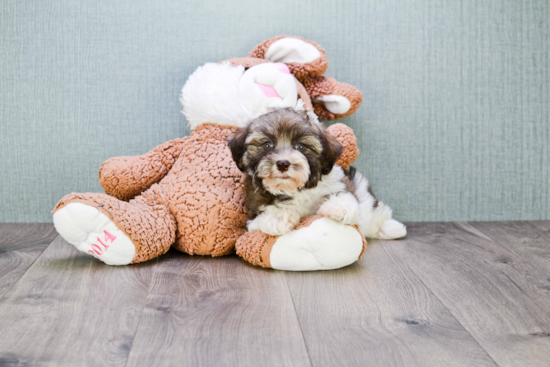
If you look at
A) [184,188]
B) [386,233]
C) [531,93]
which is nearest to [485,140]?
[531,93]

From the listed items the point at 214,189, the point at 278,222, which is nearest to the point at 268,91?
the point at 214,189

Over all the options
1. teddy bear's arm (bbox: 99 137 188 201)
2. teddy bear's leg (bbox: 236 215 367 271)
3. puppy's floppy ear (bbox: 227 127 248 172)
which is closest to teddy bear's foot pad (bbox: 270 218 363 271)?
teddy bear's leg (bbox: 236 215 367 271)

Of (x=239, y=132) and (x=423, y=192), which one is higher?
(x=239, y=132)

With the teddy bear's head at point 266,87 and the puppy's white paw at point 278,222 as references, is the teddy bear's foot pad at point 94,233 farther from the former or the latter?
the teddy bear's head at point 266,87

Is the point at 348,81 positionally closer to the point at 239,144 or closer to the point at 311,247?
the point at 239,144

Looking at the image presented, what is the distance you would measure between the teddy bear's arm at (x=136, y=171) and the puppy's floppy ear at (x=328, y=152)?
0.74 m

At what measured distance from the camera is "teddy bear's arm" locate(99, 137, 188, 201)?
2100mm

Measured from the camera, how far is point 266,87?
2.12 m

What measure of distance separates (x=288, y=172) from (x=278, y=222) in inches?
8.9

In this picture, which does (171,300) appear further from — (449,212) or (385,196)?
(449,212)

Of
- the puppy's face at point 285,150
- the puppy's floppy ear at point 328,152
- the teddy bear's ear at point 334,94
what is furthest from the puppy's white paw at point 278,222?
the teddy bear's ear at point 334,94

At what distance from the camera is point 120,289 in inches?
65.7

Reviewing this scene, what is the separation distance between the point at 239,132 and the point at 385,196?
44.2 inches

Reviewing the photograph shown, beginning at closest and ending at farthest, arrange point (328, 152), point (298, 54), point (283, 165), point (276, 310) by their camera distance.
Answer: point (276, 310) → point (283, 165) → point (328, 152) → point (298, 54)
